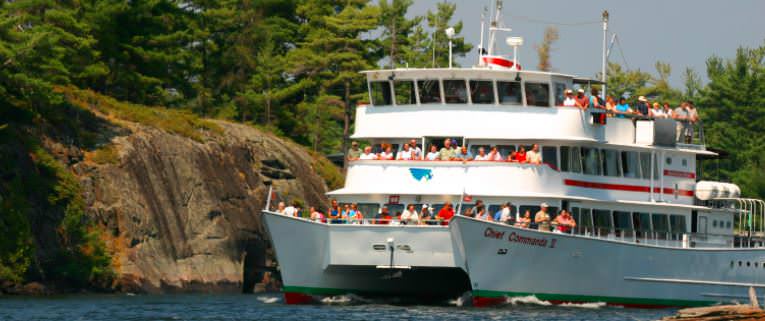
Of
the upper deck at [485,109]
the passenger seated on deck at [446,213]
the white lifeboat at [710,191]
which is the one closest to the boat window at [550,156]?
the upper deck at [485,109]

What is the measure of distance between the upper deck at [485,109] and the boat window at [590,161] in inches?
19.3

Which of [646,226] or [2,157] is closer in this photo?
[646,226]

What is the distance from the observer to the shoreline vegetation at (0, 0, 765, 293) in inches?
1943

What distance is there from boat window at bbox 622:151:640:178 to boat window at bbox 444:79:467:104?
571cm

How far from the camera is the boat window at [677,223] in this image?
45062mm

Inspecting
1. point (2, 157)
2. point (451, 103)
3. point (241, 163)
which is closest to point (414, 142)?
point (451, 103)

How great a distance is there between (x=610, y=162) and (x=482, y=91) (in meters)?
4.76

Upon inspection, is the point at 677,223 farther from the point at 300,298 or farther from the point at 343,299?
the point at 300,298

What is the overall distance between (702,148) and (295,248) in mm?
13974

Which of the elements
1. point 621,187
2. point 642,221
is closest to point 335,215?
point 621,187

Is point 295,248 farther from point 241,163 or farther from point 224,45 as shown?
point 224,45

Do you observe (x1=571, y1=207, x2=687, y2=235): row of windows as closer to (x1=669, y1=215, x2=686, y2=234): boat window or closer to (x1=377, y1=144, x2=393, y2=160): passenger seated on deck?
(x1=669, y1=215, x2=686, y2=234): boat window

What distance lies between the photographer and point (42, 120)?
5362 cm

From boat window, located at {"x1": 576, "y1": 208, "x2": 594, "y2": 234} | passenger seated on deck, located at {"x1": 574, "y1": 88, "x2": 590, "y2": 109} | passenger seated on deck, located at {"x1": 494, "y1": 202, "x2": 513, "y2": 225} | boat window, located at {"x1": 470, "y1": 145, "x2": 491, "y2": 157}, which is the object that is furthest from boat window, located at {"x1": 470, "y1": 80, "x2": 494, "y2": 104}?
boat window, located at {"x1": 576, "y1": 208, "x2": 594, "y2": 234}
